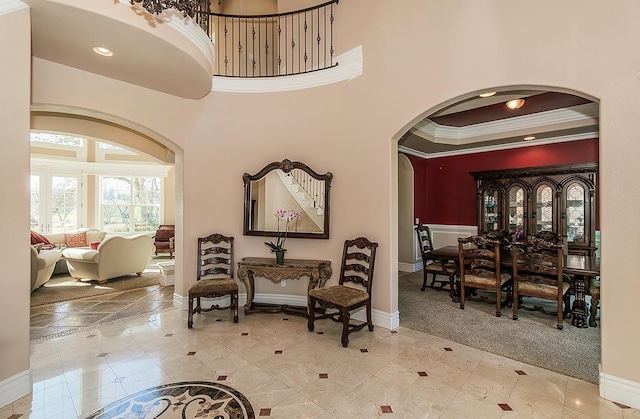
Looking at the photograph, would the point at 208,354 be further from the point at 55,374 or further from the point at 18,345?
the point at 18,345

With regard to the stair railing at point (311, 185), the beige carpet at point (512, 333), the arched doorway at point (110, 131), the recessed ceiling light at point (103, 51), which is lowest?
the beige carpet at point (512, 333)

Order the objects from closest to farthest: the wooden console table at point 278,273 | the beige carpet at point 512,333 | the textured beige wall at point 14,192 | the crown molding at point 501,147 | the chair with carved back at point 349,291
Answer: the textured beige wall at point 14,192
the beige carpet at point 512,333
the chair with carved back at point 349,291
the wooden console table at point 278,273
the crown molding at point 501,147

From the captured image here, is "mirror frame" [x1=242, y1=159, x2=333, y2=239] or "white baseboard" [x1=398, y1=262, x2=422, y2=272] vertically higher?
"mirror frame" [x1=242, y1=159, x2=333, y2=239]

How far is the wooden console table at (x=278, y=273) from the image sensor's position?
153 inches

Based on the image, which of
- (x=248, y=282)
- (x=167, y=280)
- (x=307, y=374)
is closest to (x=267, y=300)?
(x=248, y=282)

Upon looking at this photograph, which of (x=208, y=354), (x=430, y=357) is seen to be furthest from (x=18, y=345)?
(x=430, y=357)

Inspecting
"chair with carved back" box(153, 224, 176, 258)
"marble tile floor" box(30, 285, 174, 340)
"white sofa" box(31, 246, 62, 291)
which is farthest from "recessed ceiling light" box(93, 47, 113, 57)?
"chair with carved back" box(153, 224, 176, 258)

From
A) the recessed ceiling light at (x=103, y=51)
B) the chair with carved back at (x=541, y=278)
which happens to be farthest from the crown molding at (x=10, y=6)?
the chair with carved back at (x=541, y=278)

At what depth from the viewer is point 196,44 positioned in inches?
127

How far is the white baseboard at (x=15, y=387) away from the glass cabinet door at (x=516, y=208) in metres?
7.08

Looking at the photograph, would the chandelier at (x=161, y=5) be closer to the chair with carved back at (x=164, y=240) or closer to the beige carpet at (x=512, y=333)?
the beige carpet at (x=512, y=333)

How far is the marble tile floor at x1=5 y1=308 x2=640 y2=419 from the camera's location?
2199 millimetres

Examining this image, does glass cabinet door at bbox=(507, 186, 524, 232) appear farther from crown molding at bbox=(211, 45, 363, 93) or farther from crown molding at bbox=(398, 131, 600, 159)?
crown molding at bbox=(211, 45, 363, 93)

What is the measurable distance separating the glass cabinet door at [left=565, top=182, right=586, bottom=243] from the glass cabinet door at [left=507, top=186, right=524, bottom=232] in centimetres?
68
